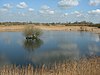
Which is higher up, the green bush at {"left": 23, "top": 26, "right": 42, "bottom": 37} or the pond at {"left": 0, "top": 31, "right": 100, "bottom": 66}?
the green bush at {"left": 23, "top": 26, "right": 42, "bottom": 37}

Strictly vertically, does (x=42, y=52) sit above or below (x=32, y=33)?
below

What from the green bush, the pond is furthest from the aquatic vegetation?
the pond

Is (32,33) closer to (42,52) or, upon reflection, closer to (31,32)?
(31,32)

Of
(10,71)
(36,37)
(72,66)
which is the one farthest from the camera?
(36,37)

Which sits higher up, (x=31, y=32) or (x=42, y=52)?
(x=31, y=32)

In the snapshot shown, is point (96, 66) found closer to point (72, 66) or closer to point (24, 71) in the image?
point (72, 66)

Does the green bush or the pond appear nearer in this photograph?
the pond

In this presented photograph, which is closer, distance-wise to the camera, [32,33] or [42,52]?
[42,52]

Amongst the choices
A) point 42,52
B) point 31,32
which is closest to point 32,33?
point 31,32

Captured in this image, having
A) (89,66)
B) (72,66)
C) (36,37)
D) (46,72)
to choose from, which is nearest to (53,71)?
(46,72)

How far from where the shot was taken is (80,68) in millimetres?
7172

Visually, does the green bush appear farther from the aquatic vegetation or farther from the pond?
the pond

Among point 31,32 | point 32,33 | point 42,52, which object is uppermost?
point 31,32

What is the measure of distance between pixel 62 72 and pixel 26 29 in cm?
2260
